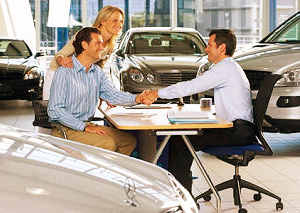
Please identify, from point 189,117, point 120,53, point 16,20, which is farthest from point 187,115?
point 16,20

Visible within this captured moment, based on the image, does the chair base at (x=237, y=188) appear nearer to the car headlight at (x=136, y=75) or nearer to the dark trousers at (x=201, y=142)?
the dark trousers at (x=201, y=142)

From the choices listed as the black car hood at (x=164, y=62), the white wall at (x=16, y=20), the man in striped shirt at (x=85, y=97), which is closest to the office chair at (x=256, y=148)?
the man in striped shirt at (x=85, y=97)

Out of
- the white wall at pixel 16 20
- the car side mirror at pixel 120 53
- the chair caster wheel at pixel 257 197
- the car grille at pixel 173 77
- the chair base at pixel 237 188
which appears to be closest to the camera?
the chair base at pixel 237 188

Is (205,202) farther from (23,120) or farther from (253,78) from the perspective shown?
(23,120)

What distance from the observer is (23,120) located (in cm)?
1062

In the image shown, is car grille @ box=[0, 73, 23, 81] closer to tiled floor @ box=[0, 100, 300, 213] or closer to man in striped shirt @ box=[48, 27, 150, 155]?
tiled floor @ box=[0, 100, 300, 213]

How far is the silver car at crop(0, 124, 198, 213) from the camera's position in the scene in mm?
2346

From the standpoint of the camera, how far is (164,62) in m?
10.2

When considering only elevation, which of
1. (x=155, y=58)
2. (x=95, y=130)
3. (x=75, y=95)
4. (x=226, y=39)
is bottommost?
(x=95, y=130)

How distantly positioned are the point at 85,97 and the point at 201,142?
87cm

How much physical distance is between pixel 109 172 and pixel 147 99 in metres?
2.62

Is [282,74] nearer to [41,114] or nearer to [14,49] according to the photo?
[41,114]

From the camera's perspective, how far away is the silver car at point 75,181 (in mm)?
2346

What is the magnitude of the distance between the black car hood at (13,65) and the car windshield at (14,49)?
0.48 metres
